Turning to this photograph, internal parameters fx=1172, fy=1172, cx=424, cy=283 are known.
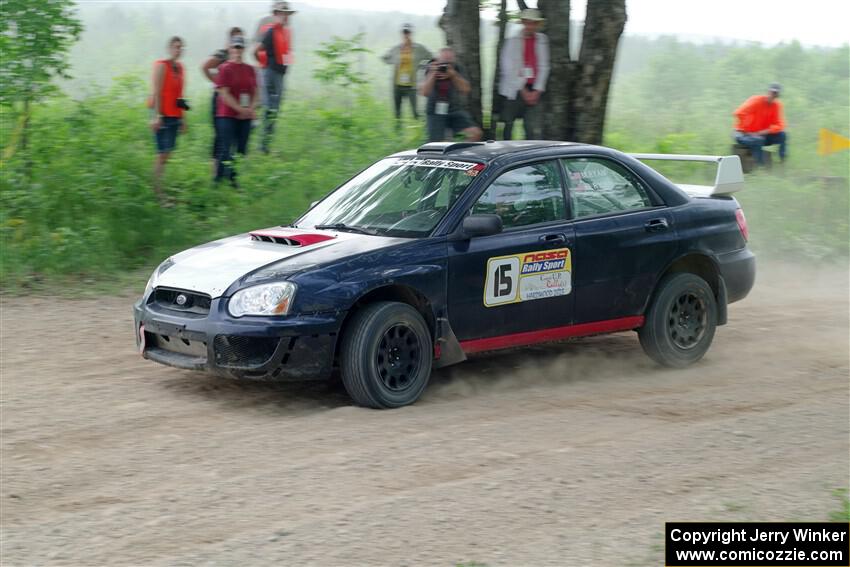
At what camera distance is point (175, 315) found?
23.9 ft

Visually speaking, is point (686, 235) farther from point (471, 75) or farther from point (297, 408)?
point (471, 75)

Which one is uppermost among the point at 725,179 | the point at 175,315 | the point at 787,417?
the point at 725,179

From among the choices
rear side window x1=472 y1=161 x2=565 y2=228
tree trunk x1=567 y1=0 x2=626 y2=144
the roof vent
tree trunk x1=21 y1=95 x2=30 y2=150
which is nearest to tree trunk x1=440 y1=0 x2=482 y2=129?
tree trunk x1=567 y1=0 x2=626 y2=144

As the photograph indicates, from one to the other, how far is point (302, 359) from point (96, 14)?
44.0 metres

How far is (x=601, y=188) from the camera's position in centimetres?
834

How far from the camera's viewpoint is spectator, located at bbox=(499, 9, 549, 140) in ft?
43.8

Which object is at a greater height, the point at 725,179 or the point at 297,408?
the point at 725,179

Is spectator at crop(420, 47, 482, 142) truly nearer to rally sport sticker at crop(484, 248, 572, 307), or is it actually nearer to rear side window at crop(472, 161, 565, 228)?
rear side window at crop(472, 161, 565, 228)

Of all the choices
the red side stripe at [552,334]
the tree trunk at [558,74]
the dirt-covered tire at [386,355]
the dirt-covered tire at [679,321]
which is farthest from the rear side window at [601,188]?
the tree trunk at [558,74]

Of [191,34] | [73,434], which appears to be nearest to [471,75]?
[73,434]

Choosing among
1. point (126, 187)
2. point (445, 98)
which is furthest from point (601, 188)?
point (126, 187)

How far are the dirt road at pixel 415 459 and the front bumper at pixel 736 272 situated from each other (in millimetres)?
540

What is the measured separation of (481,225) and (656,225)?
5.56 ft

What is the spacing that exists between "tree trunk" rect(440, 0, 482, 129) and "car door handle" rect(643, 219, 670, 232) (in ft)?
18.6
